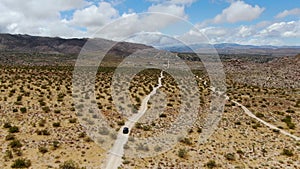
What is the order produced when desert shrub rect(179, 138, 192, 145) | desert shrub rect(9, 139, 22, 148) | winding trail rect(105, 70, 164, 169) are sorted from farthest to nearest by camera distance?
desert shrub rect(179, 138, 192, 145) → desert shrub rect(9, 139, 22, 148) → winding trail rect(105, 70, 164, 169)

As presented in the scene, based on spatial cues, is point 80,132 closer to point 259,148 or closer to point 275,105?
point 259,148

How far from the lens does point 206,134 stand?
88.1ft

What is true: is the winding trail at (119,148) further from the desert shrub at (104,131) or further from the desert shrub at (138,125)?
the desert shrub at (104,131)

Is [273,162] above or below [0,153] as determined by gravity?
below

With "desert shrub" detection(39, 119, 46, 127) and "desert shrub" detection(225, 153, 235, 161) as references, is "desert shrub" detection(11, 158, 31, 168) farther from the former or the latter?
"desert shrub" detection(225, 153, 235, 161)

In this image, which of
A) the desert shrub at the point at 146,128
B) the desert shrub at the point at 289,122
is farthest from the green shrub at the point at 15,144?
the desert shrub at the point at 289,122

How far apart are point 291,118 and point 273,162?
15.2m

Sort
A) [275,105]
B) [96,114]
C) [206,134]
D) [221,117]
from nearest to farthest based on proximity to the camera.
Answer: [206,134], [96,114], [221,117], [275,105]

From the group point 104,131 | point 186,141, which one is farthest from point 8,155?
point 186,141

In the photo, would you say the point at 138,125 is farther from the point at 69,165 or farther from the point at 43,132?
the point at 69,165

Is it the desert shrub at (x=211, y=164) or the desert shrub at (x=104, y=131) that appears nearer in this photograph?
the desert shrub at (x=211, y=164)

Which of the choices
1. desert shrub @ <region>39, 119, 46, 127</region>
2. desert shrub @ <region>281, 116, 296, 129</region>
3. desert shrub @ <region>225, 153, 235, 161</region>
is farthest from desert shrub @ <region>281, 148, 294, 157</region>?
desert shrub @ <region>39, 119, 46, 127</region>

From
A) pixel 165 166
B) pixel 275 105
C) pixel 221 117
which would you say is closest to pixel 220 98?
pixel 275 105

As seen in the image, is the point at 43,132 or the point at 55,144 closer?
the point at 55,144
